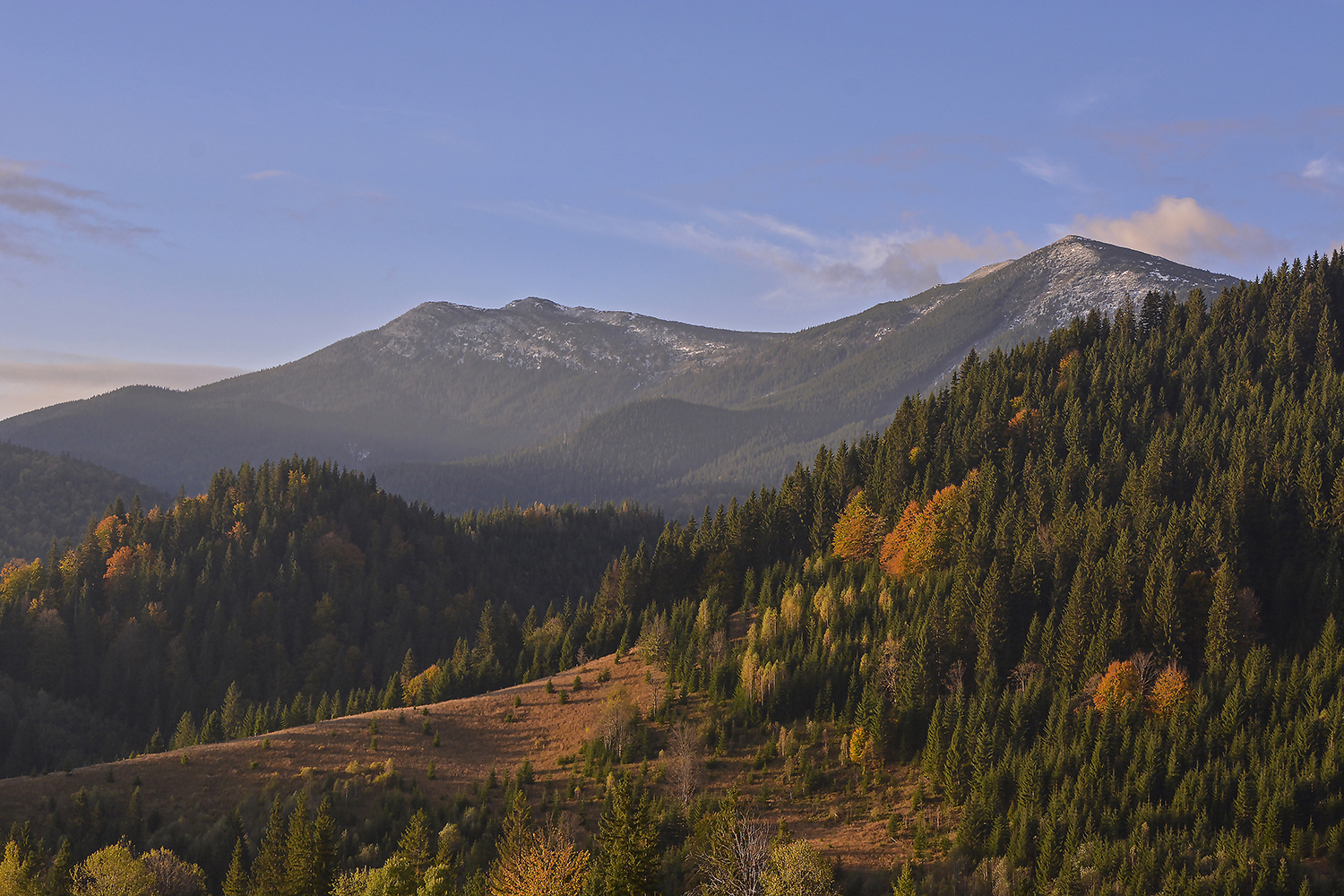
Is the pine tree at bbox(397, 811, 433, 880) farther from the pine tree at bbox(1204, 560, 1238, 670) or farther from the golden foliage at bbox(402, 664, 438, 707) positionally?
the pine tree at bbox(1204, 560, 1238, 670)

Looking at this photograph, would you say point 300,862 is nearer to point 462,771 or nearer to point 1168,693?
point 462,771

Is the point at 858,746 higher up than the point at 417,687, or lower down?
higher up

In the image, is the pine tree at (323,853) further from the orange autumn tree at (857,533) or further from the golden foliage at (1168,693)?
the orange autumn tree at (857,533)

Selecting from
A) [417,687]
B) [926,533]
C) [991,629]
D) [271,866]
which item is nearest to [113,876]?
[271,866]

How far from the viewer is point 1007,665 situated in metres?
137

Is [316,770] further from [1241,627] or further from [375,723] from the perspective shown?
[1241,627]

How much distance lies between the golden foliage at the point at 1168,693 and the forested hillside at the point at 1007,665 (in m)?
0.64

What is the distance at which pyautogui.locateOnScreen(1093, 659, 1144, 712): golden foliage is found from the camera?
124 metres

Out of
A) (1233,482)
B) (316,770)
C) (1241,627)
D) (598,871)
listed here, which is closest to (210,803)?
(316,770)

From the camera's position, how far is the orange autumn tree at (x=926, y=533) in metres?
163

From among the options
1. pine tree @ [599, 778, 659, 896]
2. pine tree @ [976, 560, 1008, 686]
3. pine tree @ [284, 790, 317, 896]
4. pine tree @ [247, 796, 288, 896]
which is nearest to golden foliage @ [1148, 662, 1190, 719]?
pine tree @ [976, 560, 1008, 686]

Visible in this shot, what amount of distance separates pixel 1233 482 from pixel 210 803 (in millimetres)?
145122

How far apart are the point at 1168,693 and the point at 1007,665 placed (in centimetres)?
1990

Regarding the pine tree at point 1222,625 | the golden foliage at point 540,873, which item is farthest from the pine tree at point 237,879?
the pine tree at point 1222,625
